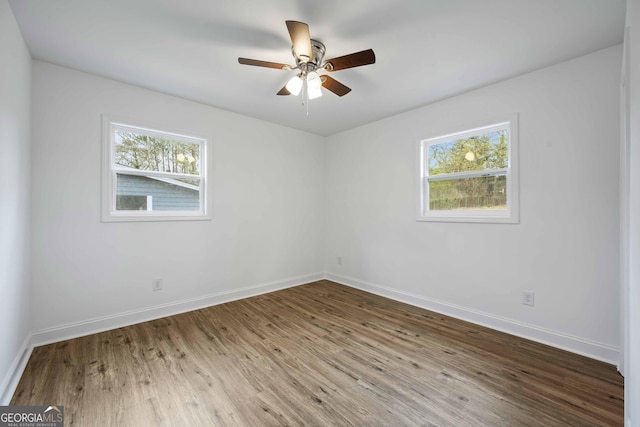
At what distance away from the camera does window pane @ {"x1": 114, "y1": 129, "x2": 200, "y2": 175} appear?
296 centimetres

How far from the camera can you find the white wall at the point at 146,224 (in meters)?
2.51

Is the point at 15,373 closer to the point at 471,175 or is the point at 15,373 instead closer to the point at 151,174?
the point at 151,174

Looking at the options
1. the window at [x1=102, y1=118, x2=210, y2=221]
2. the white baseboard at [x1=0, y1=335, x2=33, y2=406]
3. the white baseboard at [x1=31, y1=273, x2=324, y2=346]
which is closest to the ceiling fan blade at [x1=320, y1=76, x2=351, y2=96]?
the window at [x1=102, y1=118, x2=210, y2=221]

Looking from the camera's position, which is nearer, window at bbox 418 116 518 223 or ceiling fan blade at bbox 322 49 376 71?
ceiling fan blade at bbox 322 49 376 71

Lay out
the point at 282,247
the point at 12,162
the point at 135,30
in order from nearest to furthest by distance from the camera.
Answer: the point at 12,162 < the point at 135,30 < the point at 282,247

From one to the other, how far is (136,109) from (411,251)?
12.0ft

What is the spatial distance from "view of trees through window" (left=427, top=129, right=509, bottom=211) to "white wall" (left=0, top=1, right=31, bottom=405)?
3.87m

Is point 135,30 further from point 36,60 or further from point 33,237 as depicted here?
point 33,237

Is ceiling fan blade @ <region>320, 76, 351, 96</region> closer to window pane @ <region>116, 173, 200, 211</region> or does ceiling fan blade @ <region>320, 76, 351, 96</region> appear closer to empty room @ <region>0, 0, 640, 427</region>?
empty room @ <region>0, 0, 640, 427</region>

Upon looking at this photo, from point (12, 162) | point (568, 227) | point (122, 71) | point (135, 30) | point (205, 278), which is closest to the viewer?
point (12, 162)

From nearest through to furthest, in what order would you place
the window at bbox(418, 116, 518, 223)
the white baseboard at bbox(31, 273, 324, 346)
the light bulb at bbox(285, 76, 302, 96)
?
the light bulb at bbox(285, 76, 302, 96)
the white baseboard at bbox(31, 273, 324, 346)
the window at bbox(418, 116, 518, 223)

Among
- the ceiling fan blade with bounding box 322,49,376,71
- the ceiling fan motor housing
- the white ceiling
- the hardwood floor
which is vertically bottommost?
the hardwood floor

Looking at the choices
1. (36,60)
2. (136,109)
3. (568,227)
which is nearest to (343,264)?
(568,227)

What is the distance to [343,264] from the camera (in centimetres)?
455
